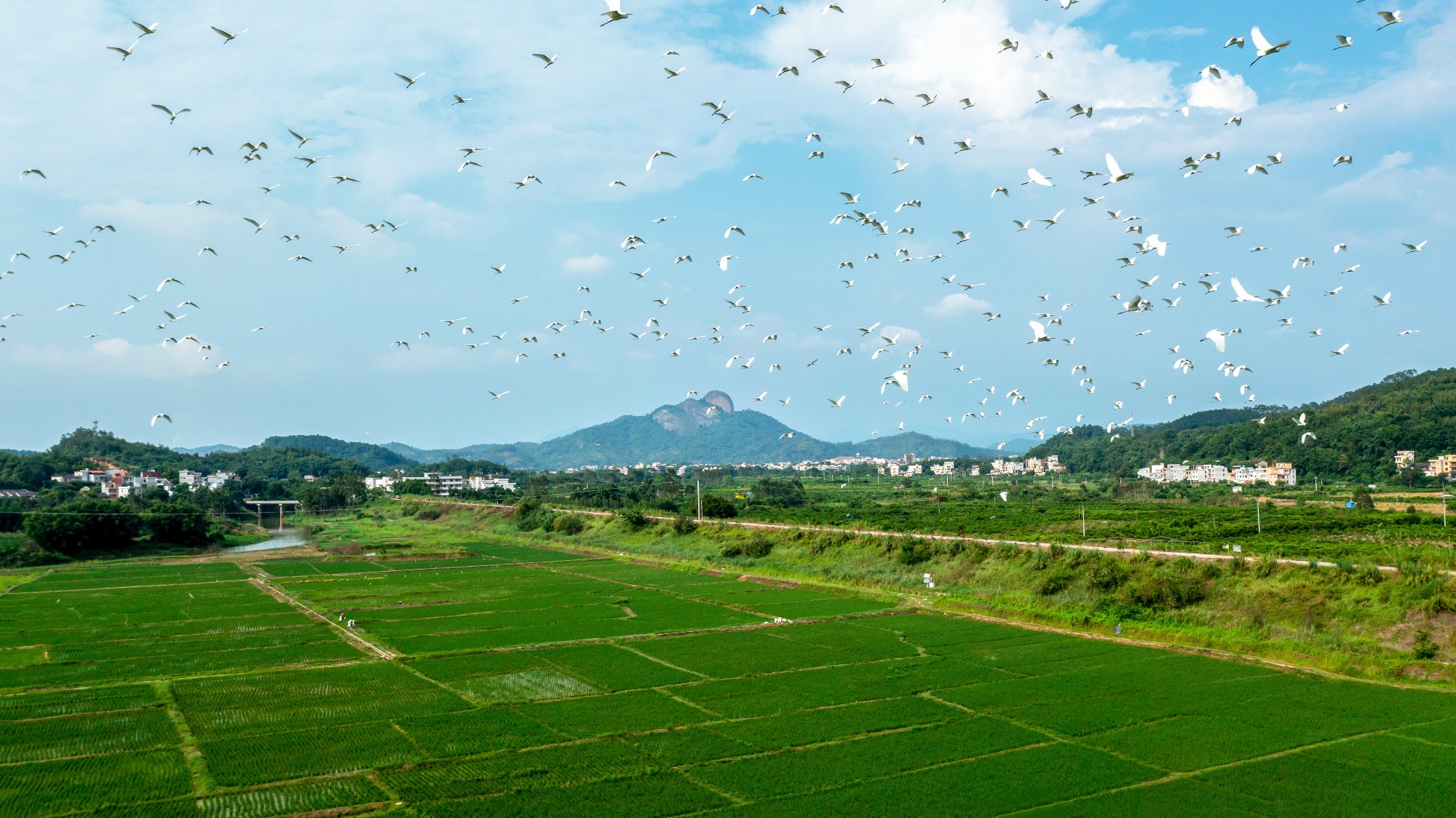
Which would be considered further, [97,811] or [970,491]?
[970,491]

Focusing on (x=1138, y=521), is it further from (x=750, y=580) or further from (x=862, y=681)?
(x=862, y=681)

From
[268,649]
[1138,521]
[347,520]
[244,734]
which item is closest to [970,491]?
[1138,521]

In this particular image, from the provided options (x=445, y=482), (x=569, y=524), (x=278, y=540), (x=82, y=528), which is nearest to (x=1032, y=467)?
(x=569, y=524)

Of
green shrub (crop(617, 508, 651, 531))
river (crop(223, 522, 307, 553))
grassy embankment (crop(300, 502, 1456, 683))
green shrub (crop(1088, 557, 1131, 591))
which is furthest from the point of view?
river (crop(223, 522, 307, 553))

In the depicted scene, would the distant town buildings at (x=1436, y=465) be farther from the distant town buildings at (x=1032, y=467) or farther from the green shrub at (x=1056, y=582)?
the green shrub at (x=1056, y=582)

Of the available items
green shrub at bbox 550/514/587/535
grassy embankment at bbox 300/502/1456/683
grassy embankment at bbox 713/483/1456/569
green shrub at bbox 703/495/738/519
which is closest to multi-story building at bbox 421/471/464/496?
green shrub at bbox 550/514/587/535

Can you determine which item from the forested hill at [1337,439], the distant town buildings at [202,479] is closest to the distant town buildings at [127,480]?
the distant town buildings at [202,479]

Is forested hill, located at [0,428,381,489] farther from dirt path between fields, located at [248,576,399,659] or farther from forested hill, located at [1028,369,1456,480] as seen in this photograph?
forested hill, located at [1028,369,1456,480]
